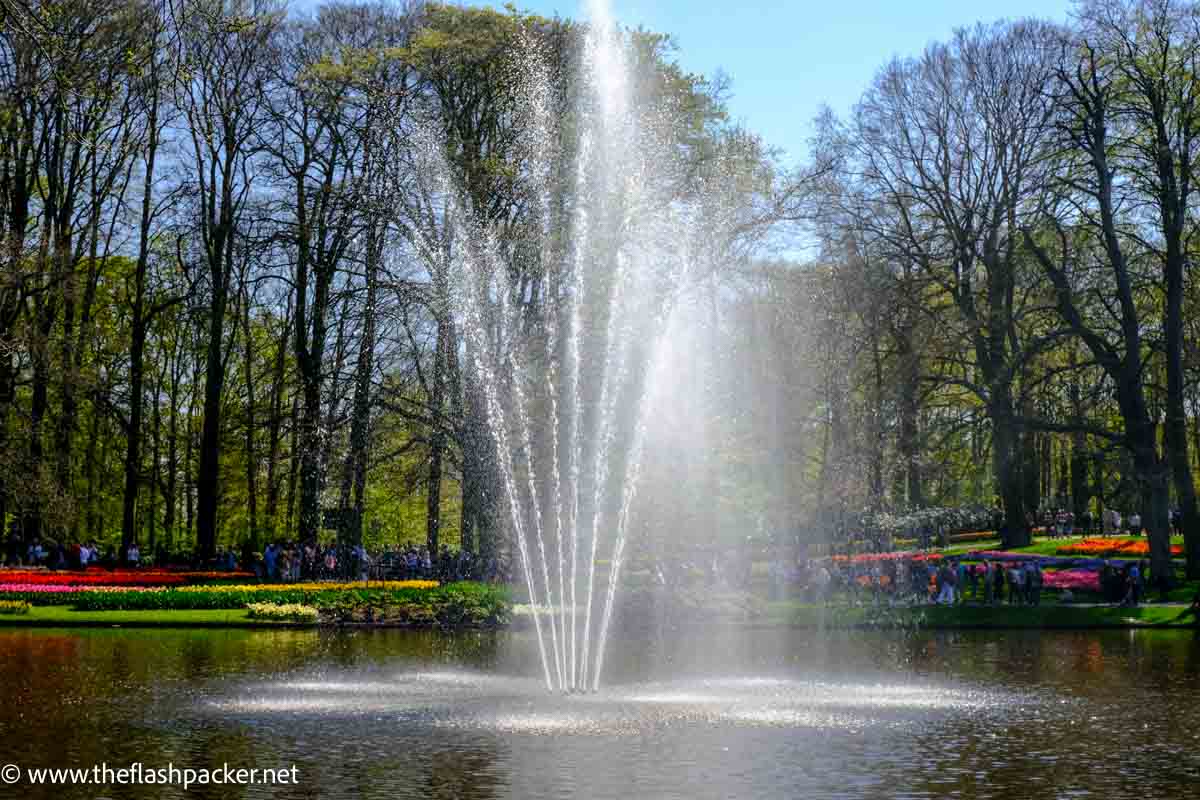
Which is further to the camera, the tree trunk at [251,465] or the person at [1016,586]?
the tree trunk at [251,465]

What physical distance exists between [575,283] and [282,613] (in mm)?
11185

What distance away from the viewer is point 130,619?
27.3m

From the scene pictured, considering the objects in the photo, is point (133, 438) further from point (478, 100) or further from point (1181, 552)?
point (1181, 552)

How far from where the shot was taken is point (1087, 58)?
1371 inches

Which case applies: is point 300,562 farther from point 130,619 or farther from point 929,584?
point 929,584

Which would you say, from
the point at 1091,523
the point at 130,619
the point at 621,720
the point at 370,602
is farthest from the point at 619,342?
the point at 1091,523

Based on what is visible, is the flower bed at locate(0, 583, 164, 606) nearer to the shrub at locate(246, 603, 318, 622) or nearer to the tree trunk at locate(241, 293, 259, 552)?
the shrub at locate(246, 603, 318, 622)

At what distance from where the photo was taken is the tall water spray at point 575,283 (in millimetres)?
33438

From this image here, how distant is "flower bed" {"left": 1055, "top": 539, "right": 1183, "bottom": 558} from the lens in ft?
145

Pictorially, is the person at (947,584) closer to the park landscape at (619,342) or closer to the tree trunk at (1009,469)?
the park landscape at (619,342)

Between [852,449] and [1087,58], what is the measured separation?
13.1 meters

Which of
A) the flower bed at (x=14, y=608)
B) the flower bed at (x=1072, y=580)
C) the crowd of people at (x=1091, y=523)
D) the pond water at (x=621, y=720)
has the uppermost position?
the crowd of people at (x=1091, y=523)

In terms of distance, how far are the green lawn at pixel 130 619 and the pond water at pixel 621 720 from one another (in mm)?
3603

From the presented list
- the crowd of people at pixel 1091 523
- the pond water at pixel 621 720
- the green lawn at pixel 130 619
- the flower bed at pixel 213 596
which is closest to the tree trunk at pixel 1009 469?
the crowd of people at pixel 1091 523
